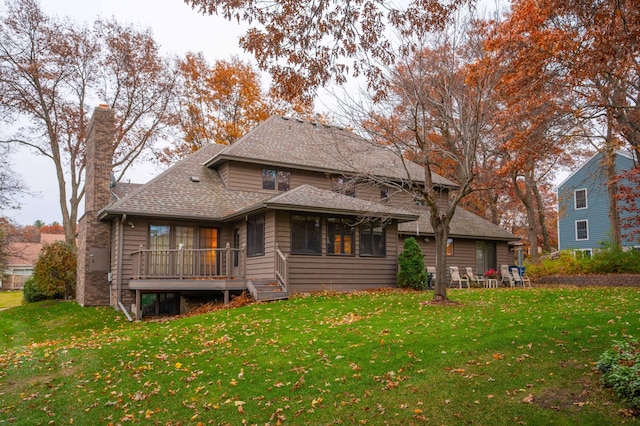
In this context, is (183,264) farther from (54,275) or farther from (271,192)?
(54,275)

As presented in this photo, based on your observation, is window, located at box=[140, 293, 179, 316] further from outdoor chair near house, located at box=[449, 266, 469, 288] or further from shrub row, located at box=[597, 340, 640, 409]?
shrub row, located at box=[597, 340, 640, 409]

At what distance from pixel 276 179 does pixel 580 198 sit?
23.0m

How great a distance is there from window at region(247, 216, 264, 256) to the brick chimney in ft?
18.4

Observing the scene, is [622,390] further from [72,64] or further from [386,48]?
[72,64]

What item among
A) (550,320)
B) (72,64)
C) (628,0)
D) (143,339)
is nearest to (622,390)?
(550,320)

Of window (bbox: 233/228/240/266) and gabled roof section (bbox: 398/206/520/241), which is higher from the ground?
gabled roof section (bbox: 398/206/520/241)

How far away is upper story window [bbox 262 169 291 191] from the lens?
20594 millimetres

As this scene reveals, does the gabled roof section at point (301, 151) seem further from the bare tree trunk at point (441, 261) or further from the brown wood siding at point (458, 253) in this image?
the bare tree trunk at point (441, 261)

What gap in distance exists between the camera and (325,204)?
16859mm

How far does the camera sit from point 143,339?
429 inches

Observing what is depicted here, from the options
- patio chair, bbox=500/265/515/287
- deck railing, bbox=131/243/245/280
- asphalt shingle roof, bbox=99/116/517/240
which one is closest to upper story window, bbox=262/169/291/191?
asphalt shingle roof, bbox=99/116/517/240

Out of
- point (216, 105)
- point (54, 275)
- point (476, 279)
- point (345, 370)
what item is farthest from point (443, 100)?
point (216, 105)

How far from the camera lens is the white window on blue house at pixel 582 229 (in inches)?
1319

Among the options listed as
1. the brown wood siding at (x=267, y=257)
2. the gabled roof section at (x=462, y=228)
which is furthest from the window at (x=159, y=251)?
the gabled roof section at (x=462, y=228)
